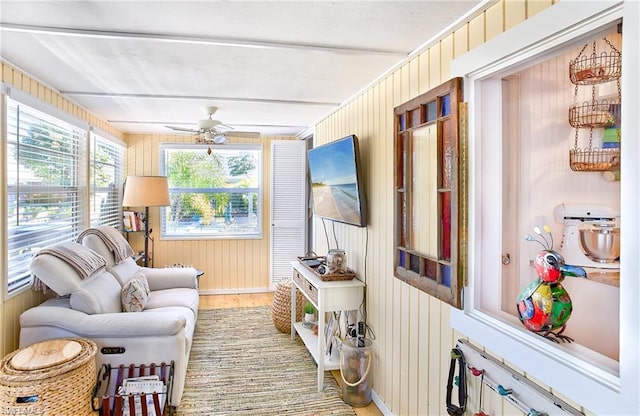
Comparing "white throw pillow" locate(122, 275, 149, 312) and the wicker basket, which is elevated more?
"white throw pillow" locate(122, 275, 149, 312)

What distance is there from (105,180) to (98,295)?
231cm

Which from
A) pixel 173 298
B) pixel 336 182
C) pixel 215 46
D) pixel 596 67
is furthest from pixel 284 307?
pixel 596 67

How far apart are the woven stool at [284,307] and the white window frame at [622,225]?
2.42 m

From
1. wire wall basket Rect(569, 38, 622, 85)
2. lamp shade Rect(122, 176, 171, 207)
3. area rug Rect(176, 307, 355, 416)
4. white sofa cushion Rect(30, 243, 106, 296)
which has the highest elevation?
wire wall basket Rect(569, 38, 622, 85)

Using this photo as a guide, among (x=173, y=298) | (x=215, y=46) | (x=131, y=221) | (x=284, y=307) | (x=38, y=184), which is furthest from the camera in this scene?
(x=131, y=221)

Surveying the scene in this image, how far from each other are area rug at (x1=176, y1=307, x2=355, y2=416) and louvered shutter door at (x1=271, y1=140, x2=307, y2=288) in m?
1.42

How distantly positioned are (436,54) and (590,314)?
4.81 feet

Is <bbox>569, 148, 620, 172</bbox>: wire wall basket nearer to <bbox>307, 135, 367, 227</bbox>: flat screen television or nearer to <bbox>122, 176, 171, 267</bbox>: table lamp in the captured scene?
<bbox>307, 135, 367, 227</bbox>: flat screen television

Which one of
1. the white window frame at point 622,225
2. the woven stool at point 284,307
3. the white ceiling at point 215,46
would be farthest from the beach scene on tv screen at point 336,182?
the white window frame at point 622,225

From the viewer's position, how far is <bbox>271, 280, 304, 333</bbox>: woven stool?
405 cm

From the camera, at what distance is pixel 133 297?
312 cm

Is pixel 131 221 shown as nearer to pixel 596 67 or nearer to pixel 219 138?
pixel 219 138

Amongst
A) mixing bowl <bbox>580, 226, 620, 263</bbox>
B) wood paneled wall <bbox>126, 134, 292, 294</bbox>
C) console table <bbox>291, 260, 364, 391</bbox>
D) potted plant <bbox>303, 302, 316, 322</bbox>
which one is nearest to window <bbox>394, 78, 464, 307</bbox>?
mixing bowl <bbox>580, 226, 620, 263</bbox>

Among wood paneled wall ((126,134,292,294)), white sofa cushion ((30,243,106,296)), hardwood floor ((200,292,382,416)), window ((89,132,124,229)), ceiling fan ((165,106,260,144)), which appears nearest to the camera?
white sofa cushion ((30,243,106,296))
